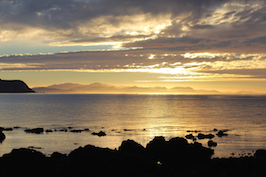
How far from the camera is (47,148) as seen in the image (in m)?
42.2

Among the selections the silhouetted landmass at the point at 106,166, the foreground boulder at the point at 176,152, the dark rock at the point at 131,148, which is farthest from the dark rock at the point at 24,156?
the foreground boulder at the point at 176,152

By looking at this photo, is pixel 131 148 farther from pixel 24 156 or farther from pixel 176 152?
pixel 24 156

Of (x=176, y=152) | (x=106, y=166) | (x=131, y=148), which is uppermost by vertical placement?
(x=106, y=166)

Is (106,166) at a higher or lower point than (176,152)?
higher

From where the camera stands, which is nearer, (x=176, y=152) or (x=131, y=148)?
(x=131, y=148)

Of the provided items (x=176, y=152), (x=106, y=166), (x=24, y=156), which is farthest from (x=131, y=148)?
(x=24, y=156)

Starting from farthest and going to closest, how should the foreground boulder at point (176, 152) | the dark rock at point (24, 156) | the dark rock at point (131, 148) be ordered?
1. the dark rock at point (131, 148)
2. the foreground boulder at point (176, 152)
3. the dark rock at point (24, 156)

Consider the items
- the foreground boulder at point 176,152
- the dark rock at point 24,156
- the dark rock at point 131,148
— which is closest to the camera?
the dark rock at point 24,156

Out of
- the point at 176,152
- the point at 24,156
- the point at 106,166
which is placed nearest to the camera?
the point at 106,166

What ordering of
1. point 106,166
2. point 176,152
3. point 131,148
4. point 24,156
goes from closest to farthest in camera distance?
point 106,166, point 24,156, point 131,148, point 176,152

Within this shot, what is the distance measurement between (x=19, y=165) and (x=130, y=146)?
15.4m

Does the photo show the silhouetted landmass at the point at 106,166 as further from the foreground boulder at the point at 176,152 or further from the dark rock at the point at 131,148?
the dark rock at the point at 131,148

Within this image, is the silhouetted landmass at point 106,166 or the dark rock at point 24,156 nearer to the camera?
the silhouetted landmass at point 106,166

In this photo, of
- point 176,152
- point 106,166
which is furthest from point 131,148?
point 106,166
